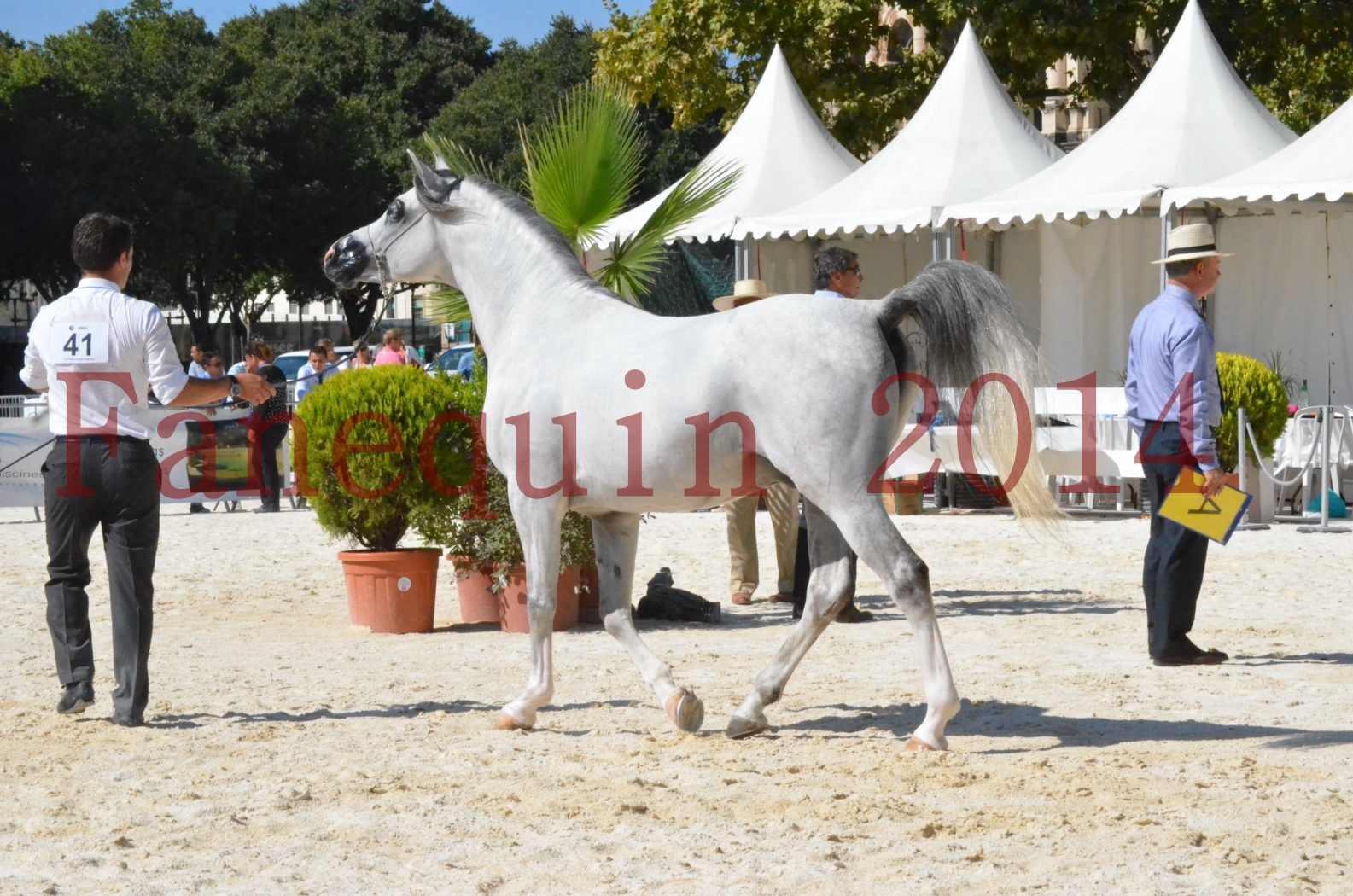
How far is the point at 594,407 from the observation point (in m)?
6.07

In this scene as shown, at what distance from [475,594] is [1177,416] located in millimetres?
3999

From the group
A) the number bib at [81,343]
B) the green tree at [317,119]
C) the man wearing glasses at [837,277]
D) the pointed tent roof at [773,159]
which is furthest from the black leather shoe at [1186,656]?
the green tree at [317,119]

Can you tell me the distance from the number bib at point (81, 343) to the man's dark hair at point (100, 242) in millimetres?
231

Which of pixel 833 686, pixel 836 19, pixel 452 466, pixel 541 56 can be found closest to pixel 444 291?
pixel 452 466

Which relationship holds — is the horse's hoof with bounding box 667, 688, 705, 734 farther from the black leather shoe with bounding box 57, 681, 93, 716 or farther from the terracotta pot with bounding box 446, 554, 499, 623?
the terracotta pot with bounding box 446, 554, 499, 623

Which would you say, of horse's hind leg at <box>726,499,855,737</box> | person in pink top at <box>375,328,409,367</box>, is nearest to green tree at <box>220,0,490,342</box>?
person in pink top at <box>375,328,409,367</box>

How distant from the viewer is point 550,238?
6.69 meters

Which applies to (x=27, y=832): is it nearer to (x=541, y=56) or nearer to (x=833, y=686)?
(x=833, y=686)

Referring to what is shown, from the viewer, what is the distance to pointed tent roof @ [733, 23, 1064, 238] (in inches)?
688

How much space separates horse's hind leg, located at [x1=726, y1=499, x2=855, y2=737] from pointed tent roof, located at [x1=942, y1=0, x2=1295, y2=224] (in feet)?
33.9

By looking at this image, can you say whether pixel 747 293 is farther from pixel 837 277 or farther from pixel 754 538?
pixel 754 538

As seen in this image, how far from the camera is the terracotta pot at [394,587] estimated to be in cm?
926

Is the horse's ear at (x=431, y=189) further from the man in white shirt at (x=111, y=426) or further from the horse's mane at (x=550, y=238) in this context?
the man in white shirt at (x=111, y=426)

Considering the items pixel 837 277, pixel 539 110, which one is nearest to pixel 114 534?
pixel 837 277
